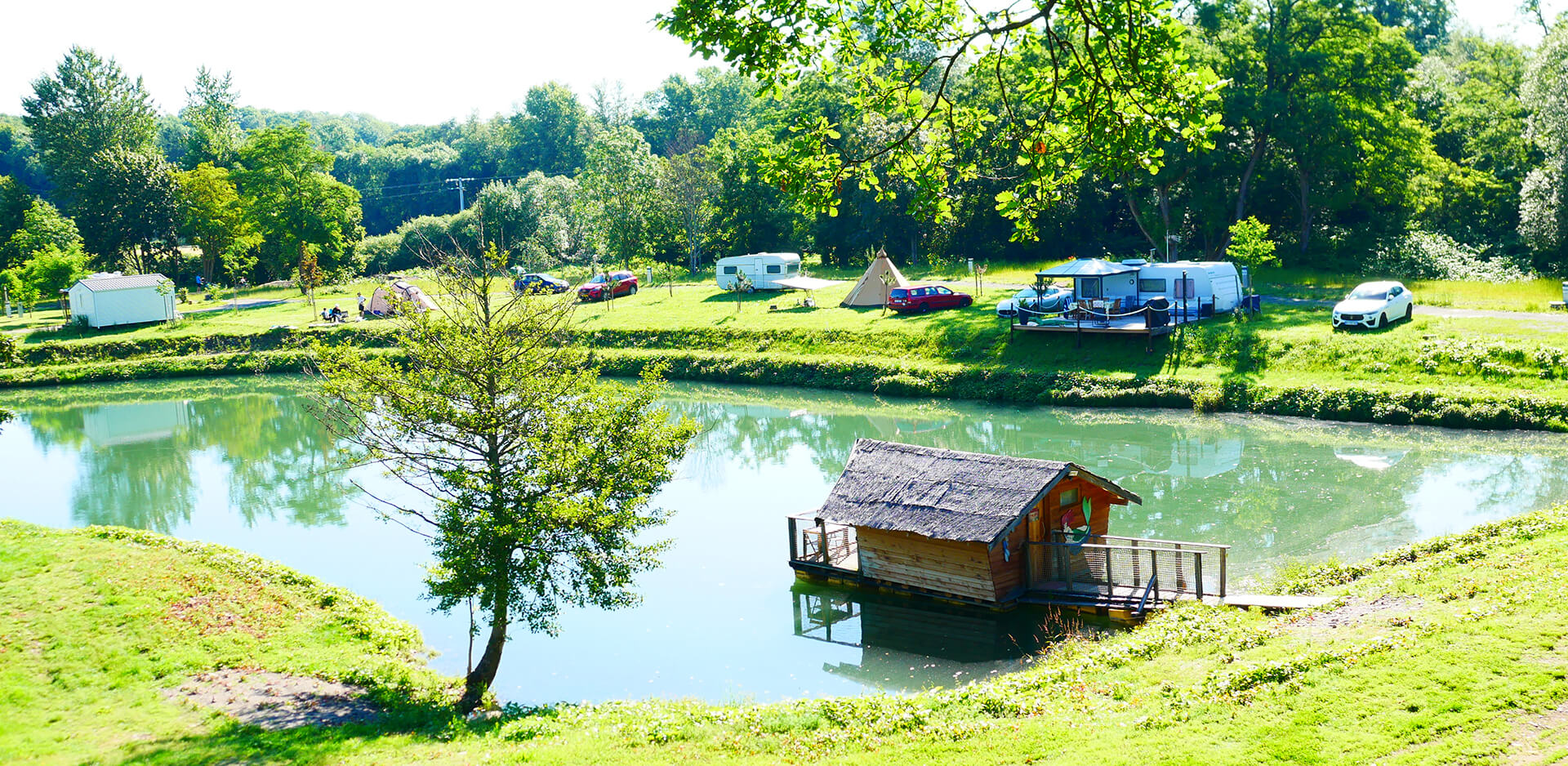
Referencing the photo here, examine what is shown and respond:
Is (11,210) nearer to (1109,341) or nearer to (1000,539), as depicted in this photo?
(1109,341)

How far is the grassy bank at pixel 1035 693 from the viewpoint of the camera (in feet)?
28.7

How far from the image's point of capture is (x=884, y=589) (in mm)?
17469

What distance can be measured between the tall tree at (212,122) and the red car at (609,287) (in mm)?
40097

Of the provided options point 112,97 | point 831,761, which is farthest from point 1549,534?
point 112,97

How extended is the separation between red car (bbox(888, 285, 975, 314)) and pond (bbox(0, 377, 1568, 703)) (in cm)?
705

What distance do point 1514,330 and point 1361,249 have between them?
18248 millimetres

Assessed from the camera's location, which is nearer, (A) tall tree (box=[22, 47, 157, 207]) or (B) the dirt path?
(B) the dirt path

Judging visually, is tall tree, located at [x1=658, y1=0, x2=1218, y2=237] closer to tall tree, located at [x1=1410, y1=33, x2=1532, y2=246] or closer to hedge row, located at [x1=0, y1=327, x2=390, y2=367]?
hedge row, located at [x1=0, y1=327, x2=390, y2=367]

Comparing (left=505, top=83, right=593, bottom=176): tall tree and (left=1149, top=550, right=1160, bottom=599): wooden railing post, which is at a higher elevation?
(left=505, top=83, right=593, bottom=176): tall tree

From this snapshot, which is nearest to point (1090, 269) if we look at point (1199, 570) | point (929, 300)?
point (929, 300)

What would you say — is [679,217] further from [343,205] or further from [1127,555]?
[1127,555]

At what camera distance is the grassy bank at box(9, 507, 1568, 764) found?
344 inches

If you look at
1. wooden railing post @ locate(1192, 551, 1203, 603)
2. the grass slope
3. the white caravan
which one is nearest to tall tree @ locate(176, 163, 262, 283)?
the grass slope

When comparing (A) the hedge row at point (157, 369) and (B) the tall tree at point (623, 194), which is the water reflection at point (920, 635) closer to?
(A) the hedge row at point (157, 369)
